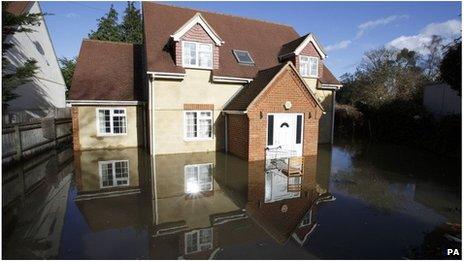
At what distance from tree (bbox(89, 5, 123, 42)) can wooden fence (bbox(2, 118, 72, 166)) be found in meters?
22.3

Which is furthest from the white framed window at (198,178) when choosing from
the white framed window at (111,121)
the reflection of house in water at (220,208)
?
the white framed window at (111,121)

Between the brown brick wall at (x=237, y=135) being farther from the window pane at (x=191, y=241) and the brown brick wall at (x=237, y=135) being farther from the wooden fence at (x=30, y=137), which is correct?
the wooden fence at (x=30, y=137)

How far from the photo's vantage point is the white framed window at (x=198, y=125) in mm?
14359

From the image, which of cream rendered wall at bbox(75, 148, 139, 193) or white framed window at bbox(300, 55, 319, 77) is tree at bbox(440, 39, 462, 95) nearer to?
white framed window at bbox(300, 55, 319, 77)

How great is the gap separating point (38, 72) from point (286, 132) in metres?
17.8

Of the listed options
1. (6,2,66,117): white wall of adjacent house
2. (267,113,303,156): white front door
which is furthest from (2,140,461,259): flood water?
(6,2,66,117): white wall of adjacent house

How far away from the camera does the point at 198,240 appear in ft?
18.0

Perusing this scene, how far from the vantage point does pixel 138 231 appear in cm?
581

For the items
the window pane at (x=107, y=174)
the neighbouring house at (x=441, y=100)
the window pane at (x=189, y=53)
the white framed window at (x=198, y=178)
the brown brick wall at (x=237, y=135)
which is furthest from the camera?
the neighbouring house at (x=441, y=100)

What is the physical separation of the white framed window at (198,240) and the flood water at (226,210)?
2 centimetres

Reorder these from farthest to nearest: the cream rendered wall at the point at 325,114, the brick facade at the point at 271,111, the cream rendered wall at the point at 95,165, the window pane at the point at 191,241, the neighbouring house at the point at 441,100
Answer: the neighbouring house at the point at 441,100 → the cream rendered wall at the point at 325,114 → the brick facade at the point at 271,111 → the cream rendered wall at the point at 95,165 → the window pane at the point at 191,241

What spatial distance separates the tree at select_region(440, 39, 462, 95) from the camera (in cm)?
1255

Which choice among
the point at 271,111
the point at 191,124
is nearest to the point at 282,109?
the point at 271,111

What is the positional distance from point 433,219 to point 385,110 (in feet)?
54.3
